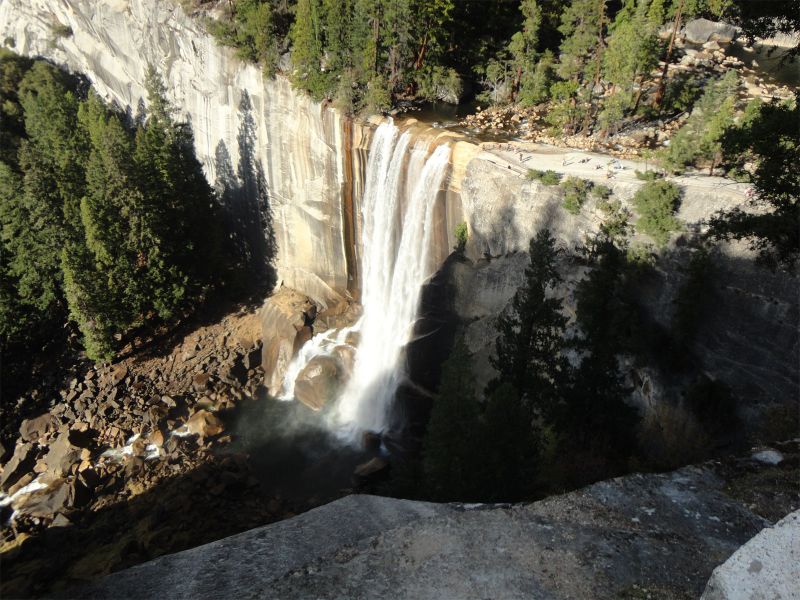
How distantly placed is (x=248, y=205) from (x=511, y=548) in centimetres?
3371

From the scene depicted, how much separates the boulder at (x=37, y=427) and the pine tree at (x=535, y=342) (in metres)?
23.3

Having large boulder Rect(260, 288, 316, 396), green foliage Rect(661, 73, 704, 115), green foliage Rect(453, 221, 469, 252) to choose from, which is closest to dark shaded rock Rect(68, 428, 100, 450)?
large boulder Rect(260, 288, 316, 396)

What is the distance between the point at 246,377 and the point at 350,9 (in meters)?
21.5

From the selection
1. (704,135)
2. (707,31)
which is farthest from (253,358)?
(707,31)

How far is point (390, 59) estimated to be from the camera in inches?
1210

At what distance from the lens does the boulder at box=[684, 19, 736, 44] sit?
3116cm

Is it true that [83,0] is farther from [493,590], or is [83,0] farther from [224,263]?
[493,590]

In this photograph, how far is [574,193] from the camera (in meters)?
20.2

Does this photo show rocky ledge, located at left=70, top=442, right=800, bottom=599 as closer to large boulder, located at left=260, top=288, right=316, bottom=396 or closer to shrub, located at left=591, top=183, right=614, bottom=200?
shrub, located at left=591, top=183, right=614, bottom=200

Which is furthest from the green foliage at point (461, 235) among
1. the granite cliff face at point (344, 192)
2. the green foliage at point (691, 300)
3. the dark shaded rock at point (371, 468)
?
the dark shaded rock at point (371, 468)

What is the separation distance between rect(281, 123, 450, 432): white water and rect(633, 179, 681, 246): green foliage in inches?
358

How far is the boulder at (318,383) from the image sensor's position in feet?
A: 97.6

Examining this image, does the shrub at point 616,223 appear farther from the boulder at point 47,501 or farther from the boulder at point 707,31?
the boulder at point 47,501

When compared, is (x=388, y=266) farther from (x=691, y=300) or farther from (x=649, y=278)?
(x=691, y=300)
